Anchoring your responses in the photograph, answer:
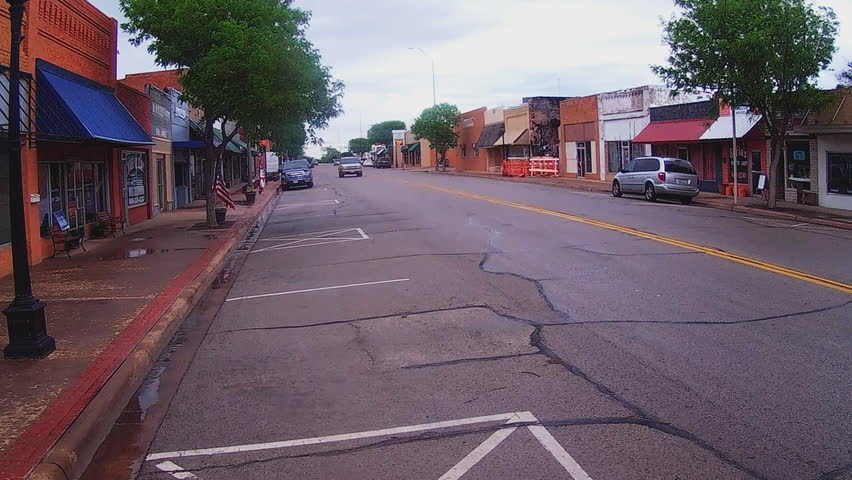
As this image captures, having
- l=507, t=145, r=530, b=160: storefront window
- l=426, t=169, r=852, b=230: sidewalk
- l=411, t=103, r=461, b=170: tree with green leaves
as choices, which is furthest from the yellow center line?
l=411, t=103, r=461, b=170: tree with green leaves

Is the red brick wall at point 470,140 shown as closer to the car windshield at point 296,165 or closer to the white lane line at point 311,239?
the car windshield at point 296,165

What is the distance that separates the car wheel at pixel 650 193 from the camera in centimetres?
2773

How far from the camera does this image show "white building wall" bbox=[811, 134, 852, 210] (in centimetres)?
2344

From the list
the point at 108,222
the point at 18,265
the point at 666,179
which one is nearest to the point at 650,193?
the point at 666,179

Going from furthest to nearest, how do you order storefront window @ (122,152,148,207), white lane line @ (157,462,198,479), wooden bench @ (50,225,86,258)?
storefront window @ (122,152,148,207)
wooden bench @ (50,225,86,258)
white lane line @ (157,462,198,479)

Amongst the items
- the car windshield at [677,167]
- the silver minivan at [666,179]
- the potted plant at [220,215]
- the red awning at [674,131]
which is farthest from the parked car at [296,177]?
the car windshield at [677,167]

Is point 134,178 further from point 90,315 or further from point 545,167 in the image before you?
point 545,167

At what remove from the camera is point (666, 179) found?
27.2m

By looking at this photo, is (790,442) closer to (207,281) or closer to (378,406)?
(378,406)

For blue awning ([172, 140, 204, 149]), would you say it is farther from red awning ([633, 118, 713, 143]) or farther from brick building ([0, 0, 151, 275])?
red awning ([633, 118, 713, 143])

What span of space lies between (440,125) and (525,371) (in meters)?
65.4

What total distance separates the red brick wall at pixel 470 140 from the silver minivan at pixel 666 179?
125 feet

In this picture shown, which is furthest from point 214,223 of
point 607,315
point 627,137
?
point 627,137

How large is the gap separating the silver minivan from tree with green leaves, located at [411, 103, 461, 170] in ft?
142
